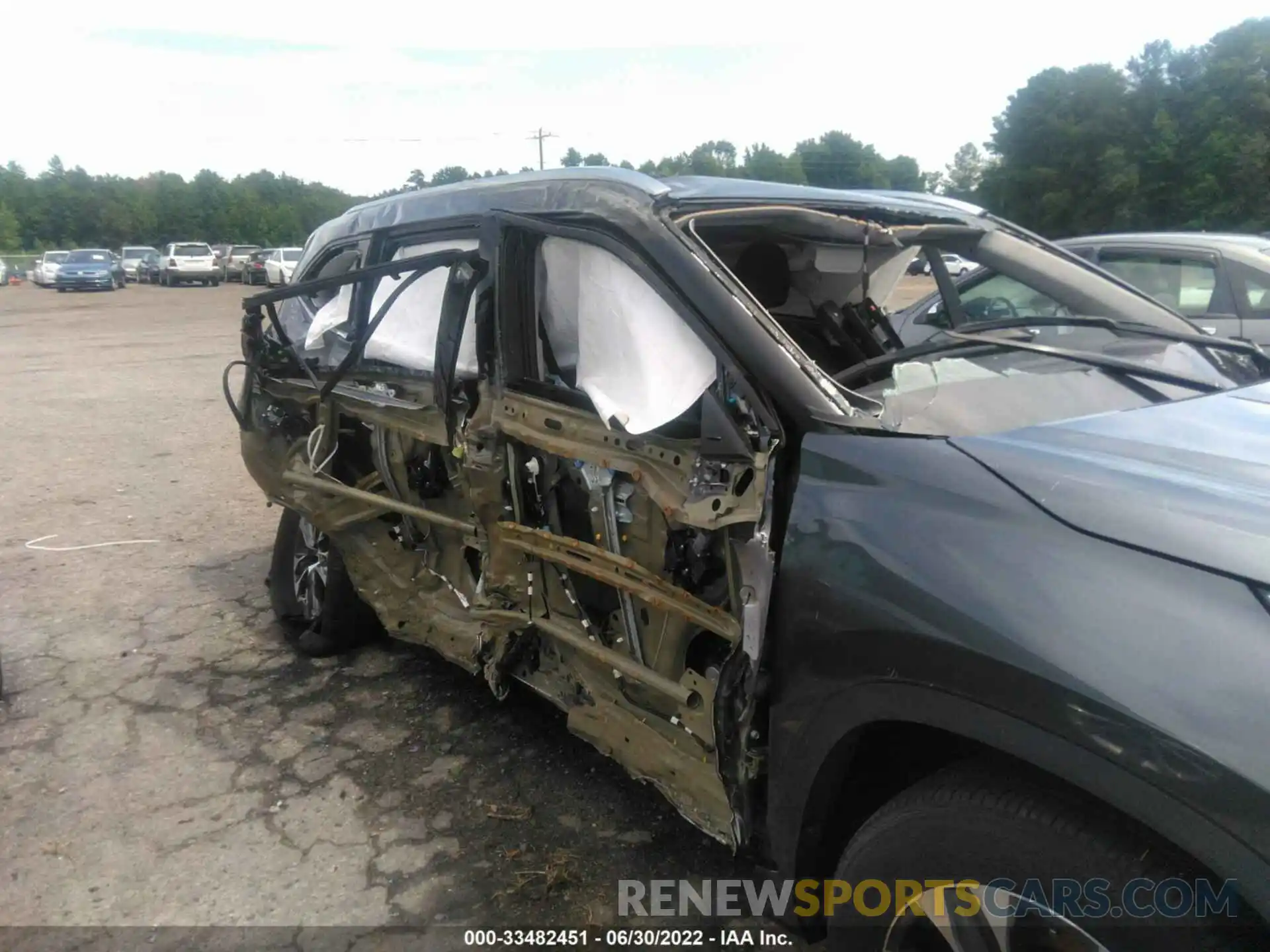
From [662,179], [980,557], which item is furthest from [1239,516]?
[662,179]

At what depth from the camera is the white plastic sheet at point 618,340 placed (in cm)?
228

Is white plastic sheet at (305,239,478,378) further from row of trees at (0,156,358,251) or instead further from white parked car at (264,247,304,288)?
row of trees at (0,156,358,251)

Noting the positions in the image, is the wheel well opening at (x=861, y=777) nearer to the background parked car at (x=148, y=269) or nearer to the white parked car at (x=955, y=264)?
the white parked car at (x=955, y=264)

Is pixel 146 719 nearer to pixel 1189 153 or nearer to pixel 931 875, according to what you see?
pixel 931 875

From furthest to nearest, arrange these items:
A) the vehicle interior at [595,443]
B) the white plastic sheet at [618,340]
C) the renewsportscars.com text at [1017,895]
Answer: the white plastic sheet at [618,340] → the vehicle interior at [595,443] → the renewsportscars.com text at [1017,895]

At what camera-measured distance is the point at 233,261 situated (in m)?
39.8

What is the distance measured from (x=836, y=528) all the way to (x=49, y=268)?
43045 millimetres

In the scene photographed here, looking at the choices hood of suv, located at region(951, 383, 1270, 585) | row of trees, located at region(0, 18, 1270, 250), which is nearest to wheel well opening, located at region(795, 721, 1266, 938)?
hood of suv, located at region(951, 383, 1270, 585)

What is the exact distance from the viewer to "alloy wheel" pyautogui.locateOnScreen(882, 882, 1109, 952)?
1.47 meters

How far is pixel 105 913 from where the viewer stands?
2.65 metres

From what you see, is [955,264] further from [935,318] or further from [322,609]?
[322,609]

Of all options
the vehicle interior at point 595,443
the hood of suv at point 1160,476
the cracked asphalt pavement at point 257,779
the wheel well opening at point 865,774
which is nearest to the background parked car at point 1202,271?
the vehicle interior at point 595,443

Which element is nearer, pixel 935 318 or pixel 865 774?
pixel 865 774

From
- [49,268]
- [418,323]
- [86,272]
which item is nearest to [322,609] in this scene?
[418,323]
